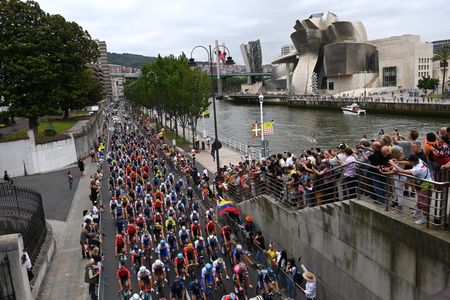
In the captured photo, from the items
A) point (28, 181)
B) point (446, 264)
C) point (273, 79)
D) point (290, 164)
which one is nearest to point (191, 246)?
point (290, 164)

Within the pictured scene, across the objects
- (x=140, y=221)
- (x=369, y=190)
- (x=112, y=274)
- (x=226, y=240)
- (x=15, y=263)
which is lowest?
(x=112, y=274)

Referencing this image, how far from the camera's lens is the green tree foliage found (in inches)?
1347

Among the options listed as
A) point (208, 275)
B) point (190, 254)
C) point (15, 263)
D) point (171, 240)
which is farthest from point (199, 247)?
point (15, 263)

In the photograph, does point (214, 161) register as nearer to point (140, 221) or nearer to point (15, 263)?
point (140, 221)

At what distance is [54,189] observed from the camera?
2666cm

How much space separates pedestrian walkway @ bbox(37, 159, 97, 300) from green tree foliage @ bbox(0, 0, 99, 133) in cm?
1764

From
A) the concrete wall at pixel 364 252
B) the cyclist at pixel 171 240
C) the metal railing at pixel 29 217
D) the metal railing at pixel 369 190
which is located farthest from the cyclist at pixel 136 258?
the metal railing at pixel 369 190

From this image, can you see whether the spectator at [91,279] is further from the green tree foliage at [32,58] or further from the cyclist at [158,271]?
the green tree foliage at [32,58]

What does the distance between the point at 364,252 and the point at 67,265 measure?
34.5 feet

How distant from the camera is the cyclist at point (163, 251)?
13383 millimetres

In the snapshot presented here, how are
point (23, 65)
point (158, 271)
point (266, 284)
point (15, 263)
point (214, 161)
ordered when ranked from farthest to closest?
point (23, 65) < point (214, 161) < point (158, 271) < point (266, 284) < point (15, 263)

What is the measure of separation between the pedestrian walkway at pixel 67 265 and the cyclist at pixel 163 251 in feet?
8.24

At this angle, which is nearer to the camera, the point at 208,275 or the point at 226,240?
the point at 208,275

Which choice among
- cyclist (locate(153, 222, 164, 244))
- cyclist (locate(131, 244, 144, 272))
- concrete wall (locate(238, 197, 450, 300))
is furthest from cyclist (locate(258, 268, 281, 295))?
cyclist (locate(153, 222, 164, 244))
